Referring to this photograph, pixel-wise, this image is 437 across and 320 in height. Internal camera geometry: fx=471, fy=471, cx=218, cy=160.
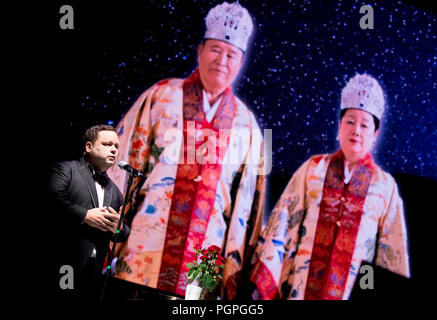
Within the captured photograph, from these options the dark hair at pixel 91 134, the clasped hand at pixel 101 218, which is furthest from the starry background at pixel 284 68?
the clasped hand at pixel 101 218

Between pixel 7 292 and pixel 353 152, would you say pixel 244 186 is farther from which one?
pixel 7 292

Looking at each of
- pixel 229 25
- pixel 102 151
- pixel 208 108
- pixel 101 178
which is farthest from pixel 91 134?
pixel 229 25

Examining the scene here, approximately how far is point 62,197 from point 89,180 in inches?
7.1

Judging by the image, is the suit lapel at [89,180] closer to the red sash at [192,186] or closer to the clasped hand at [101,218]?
the clasped hand at [101,218]

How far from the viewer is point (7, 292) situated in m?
2.56

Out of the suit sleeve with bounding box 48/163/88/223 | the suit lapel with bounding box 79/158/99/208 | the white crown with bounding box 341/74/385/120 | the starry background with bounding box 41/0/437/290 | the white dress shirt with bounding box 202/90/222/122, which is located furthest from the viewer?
the white crown with bounding box 341/74/385/120

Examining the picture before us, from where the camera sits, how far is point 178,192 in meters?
3.16

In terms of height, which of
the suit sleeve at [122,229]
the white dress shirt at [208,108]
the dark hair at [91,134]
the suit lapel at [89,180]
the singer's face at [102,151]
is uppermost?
the white dress shirt at [208,108]

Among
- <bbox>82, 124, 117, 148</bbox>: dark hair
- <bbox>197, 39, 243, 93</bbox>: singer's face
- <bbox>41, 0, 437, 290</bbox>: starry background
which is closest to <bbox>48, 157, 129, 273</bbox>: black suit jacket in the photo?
<bbox>82, 124, 117, 148</bbox>: dark hair

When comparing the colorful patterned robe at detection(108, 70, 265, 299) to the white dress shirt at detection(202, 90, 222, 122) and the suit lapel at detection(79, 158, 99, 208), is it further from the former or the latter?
the suit lapel at detection(79, 158, 99, 208)

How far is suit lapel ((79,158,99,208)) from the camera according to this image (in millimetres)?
2635

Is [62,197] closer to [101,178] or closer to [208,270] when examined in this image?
[101,178]

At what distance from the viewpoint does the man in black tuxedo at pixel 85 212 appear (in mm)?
2539

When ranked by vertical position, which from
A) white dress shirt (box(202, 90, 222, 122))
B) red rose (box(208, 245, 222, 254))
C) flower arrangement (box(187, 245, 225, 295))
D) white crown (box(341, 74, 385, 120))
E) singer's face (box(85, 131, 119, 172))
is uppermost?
white crown (box(341, 74, 385, 120))
